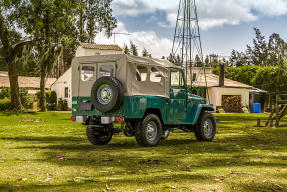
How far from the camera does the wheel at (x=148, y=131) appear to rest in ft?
33.7

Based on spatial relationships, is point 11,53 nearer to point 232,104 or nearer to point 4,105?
point 4,105

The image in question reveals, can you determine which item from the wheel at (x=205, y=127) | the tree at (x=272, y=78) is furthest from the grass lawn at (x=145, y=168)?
the tree at (x=272, y=78)

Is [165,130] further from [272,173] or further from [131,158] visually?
[272,173]

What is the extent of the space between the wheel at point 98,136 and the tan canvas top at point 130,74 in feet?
3.56

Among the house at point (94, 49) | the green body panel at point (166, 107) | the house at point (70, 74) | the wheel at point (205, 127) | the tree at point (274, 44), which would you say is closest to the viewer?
A: the green body panel at point (166, 107)

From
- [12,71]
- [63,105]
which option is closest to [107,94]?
[12,71]

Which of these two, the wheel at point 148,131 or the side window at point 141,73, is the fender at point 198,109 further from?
the side window at point 141,73

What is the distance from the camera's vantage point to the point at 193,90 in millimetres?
12516

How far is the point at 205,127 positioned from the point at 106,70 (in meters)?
3.77

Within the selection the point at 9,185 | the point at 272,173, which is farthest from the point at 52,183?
the point at 272,173

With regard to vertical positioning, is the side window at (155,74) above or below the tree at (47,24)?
below

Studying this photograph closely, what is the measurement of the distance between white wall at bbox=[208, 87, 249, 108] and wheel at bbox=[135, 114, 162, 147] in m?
31.1

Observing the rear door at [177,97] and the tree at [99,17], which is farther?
the tree at [99,17]

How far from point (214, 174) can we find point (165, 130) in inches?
212
